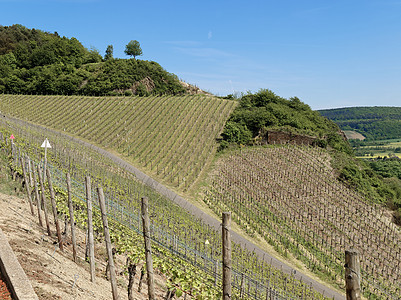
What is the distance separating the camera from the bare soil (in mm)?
6656

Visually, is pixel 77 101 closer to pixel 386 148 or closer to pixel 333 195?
pixel 333 195

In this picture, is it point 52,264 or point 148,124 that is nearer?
point 52,264

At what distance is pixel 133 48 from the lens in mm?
76875

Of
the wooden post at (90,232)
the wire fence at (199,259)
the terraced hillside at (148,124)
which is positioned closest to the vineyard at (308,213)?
the terraced hillside at (148,124)

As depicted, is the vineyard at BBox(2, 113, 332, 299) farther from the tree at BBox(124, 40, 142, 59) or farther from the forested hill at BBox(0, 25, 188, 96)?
the tree at BBox(124, 40, 142, 59)

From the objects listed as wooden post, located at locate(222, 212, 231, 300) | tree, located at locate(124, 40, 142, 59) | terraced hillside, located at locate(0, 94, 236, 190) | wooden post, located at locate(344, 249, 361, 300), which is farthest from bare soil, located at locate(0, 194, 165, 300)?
tree, located at locate(124, 40, 142, 59)

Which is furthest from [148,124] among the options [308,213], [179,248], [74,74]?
[179,248]

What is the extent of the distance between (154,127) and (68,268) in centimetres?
3684

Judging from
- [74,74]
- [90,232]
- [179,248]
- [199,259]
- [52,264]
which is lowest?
[199,259]

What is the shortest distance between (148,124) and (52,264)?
38419mm

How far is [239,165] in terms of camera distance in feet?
112

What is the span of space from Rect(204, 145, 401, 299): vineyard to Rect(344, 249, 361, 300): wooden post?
17.3m

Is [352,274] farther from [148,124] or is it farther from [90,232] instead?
[148,124]

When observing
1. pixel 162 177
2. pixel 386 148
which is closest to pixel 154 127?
pixel 162 177
